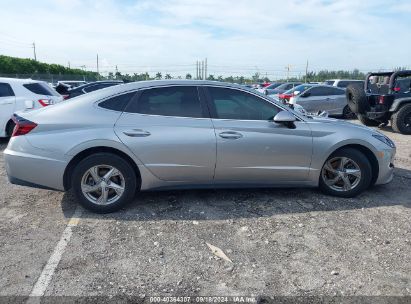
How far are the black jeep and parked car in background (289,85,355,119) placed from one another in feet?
10.1

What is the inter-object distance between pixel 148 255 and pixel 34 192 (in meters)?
2.45

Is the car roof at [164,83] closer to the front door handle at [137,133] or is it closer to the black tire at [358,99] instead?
the front door handle at [137,133]

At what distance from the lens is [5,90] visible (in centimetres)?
828

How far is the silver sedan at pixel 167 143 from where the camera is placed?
13.0ft

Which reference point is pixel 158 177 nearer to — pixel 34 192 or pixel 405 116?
pixel 34 192

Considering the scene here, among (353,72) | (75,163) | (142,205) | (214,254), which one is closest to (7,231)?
(75,163)

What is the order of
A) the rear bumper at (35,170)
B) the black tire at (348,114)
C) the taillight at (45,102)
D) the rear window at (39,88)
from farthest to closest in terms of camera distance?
1. the black tire at (348,114)
2. the rear window at (39,88)
3. the taillight at (45,102)
4. the rear bumper at (35,170)

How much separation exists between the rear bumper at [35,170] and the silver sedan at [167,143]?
0.04 ft

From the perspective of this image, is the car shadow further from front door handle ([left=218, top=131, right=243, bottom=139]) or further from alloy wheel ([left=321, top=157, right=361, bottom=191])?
front door handle ([left=218, top=131, right=243, bottom=139])

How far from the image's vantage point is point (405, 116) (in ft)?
32.6

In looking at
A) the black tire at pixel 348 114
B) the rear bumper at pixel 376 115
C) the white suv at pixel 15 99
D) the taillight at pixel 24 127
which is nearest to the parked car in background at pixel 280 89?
the black tire at pixel 348 114

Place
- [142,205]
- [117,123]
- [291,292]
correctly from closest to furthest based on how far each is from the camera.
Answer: [291,292] < [117,123] < [142,205]

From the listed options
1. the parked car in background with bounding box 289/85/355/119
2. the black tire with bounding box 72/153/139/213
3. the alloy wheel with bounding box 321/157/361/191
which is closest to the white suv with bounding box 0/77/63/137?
the black tire with bounding box 72/153/139/213

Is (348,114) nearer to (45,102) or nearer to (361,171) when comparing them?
(361,171)
